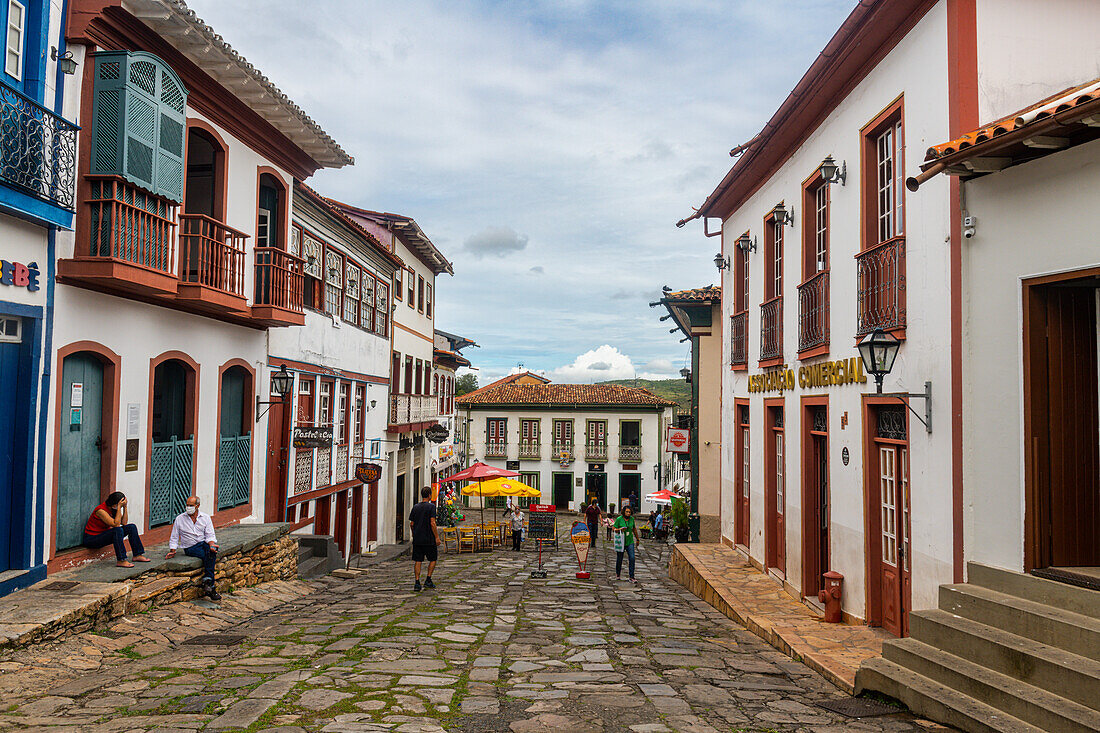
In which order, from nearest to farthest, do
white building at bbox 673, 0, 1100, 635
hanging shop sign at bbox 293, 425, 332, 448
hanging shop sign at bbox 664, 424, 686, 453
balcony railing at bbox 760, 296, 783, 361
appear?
white building at bbox 673, 0, 1100, 635, balcony railing at bbox 760, 296, 783, 361, hanging shop sign at bbox 293, 425, 332, 448, hanging shop sign at bbox 664, 424, 686, 453

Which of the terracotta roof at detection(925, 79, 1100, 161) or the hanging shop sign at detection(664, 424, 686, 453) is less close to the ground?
the terracotta roof at detection(925, 79, 1100, 161)

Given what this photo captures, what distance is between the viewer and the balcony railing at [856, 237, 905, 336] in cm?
780

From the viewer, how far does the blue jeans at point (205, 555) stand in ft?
31.0

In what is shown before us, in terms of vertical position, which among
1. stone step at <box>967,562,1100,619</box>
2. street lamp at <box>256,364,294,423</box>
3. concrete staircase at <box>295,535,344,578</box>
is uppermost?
street lamp at <box>256,364,294,423</box>

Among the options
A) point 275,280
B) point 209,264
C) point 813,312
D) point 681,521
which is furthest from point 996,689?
point 681,521

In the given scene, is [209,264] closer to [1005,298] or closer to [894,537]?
[894,537]

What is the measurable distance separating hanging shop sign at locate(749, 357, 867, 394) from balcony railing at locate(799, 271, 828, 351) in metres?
0.33

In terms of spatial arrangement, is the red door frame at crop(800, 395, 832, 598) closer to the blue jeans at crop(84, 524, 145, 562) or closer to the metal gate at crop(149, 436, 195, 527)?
the blue jeans at crop(84, 524, 145, 562)

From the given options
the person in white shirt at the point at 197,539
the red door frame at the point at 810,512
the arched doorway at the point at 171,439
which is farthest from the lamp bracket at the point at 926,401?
the arched doorway at the point at 171,439

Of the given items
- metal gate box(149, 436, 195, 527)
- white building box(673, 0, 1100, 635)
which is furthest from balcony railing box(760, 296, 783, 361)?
metal gate box(149, 436, 195, 527)

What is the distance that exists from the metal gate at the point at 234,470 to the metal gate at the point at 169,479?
3.34 feet

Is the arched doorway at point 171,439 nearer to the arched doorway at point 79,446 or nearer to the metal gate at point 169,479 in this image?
the metal gate at point 169,479

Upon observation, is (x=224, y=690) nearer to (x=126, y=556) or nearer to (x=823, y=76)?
(x=126, y=556)

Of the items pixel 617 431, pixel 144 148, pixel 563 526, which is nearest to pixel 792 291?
pixel 144 148
